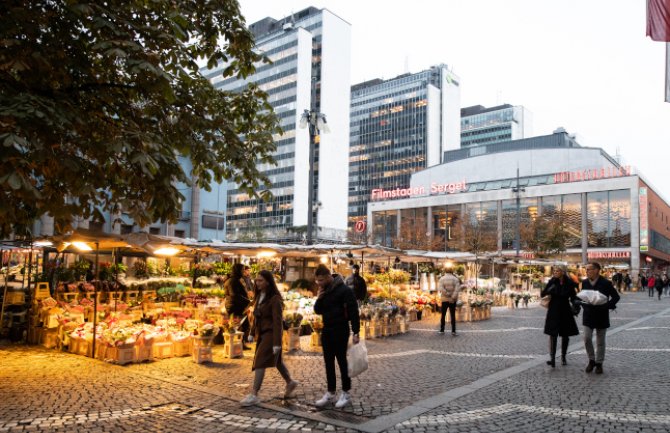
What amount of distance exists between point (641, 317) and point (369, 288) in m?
11.9

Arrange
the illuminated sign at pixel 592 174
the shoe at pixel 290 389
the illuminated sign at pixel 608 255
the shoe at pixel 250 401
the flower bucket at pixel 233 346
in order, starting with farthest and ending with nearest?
the illuminated sign at pixel 592 174 → the illuminated sign at pixel 608 255 → the flower bucket at pixel 233 346 → the shoe at pixel 290 389 → the shoe at pixel 250 401

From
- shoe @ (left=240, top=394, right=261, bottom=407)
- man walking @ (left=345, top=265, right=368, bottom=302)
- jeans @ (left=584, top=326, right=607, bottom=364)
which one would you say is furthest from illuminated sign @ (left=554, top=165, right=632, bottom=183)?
shoe @ (left=240, top=394, right=261, bottom=407)

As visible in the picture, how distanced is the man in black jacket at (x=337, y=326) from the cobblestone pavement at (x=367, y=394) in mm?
294

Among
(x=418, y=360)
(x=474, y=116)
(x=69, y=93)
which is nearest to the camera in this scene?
(x=69, y=93)

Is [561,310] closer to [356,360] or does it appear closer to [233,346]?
[356,360]

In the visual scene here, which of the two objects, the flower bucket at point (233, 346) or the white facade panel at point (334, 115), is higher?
the white facade panel at point (334, 115)

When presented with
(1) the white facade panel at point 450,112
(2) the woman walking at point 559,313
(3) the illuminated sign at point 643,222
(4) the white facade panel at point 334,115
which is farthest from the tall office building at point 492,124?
(2) the woman walking at point 559,313

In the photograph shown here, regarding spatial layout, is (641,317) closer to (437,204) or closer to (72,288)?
(72,288)

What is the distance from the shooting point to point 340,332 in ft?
22.2

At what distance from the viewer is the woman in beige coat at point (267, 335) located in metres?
6.87

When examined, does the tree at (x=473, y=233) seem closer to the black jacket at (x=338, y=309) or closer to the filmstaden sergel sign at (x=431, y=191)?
the filmstaden sergel sign at (x=431, y=191)


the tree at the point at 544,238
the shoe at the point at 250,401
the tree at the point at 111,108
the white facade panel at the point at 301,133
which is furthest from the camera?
the white facade panel at the point at 301,133

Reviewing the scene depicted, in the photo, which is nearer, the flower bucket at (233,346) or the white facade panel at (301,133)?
the flower bucket at (233,346)

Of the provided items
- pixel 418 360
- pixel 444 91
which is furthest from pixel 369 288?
pixel 444 91
